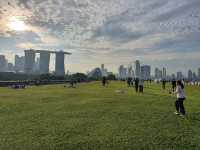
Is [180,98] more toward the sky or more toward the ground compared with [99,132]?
more toward the sky

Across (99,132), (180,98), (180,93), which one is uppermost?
(180,93)

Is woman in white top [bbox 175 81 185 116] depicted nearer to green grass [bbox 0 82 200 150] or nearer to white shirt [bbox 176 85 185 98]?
white shirt [bbox 176 85 185 98]

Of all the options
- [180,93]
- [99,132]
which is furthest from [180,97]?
[99,132]

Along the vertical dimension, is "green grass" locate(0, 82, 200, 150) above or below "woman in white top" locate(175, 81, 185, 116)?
below

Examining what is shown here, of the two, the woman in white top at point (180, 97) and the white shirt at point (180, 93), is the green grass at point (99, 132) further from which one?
the white shirt at point (180, 93)

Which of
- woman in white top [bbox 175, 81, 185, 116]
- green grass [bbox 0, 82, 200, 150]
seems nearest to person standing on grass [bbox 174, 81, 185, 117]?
woman in white top [bbox 175, 81, 185, 116]

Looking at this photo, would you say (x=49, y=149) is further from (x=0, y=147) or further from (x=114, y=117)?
(x=114, y=117)

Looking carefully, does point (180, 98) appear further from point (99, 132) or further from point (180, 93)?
point (99, 132)

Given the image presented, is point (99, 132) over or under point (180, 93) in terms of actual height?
under

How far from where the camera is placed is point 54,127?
10453mm

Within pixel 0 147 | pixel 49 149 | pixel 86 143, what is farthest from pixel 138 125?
pixel 0 147

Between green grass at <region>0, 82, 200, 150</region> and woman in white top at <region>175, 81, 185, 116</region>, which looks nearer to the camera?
green grass at <region>0, 82, 200, 150</region>

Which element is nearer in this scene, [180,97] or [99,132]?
[99,132]

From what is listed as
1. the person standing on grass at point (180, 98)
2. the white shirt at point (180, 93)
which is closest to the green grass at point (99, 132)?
the person standing on grass at point (180, 98)
